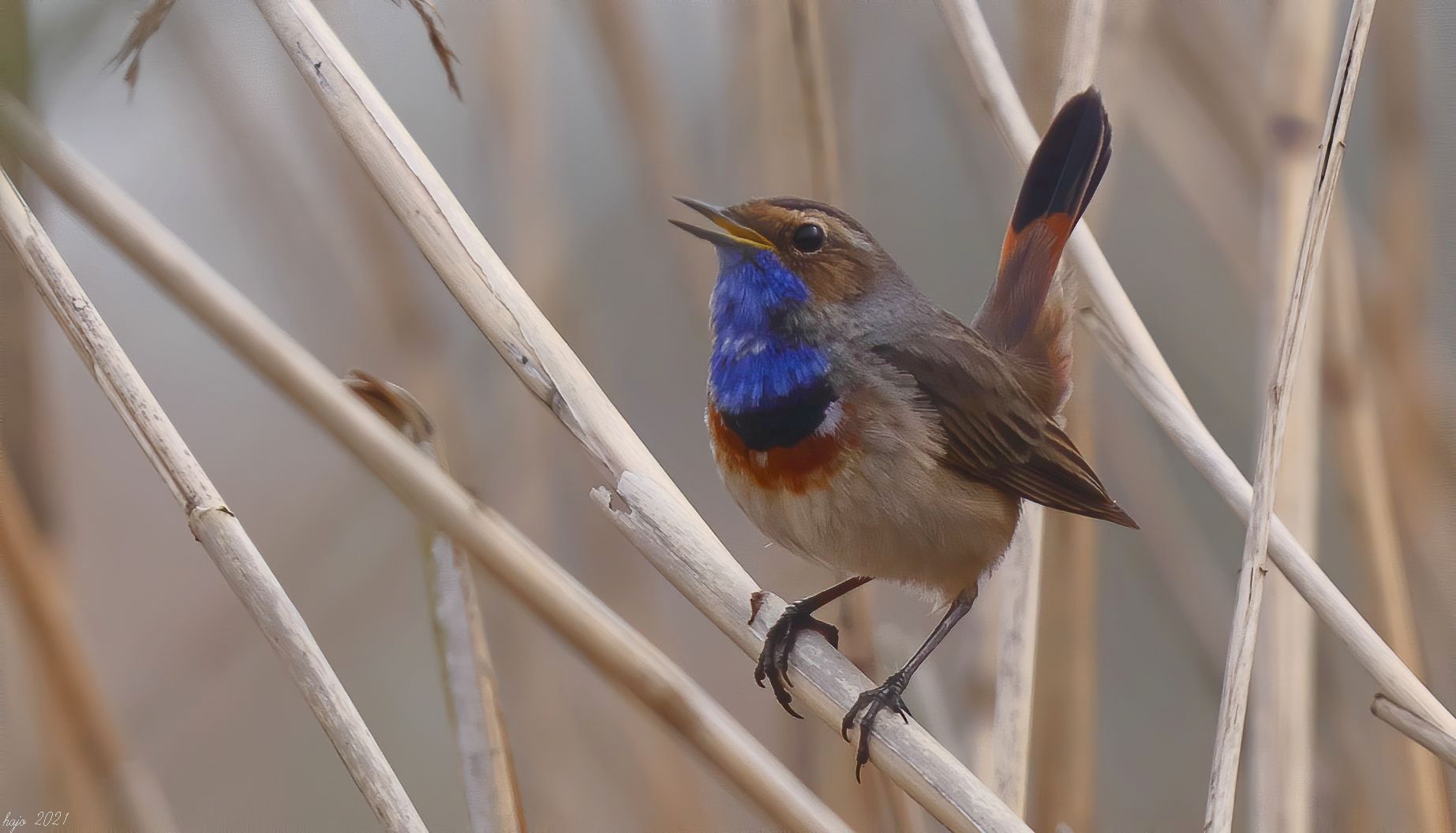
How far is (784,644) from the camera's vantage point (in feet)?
5.90

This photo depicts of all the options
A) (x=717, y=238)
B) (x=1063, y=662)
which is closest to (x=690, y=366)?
(x=717, y=238)

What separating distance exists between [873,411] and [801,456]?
0.14 meters

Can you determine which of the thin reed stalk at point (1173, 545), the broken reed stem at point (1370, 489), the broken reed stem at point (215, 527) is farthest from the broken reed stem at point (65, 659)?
the broken reed stem at point (1370, 489)

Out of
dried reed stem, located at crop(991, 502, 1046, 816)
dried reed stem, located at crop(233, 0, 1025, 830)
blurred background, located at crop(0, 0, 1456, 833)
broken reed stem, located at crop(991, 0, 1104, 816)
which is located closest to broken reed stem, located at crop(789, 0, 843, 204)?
blurred background, located at crop(0, 0, 1456, 833)

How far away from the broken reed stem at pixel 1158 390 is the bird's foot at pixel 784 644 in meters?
0.65

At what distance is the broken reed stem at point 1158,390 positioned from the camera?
162 cm

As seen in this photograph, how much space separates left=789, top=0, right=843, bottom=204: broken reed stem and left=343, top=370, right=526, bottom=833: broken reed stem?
0.80 meters

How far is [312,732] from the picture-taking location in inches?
85.9

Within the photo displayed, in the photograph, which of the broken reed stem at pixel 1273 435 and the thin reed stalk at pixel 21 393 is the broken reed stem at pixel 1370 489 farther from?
Result: the thin reed stalk at pixel 21 393

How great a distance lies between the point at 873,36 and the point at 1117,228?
66cm

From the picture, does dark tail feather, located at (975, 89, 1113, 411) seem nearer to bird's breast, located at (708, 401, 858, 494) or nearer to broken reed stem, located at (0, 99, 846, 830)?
bird's breast, located at (708, 401, 858, 494)

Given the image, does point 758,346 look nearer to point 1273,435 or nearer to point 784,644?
point 784,644

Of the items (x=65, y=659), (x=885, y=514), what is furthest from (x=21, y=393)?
(x=885, y=514)

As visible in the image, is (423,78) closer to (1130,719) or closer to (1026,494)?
(1026,494)
